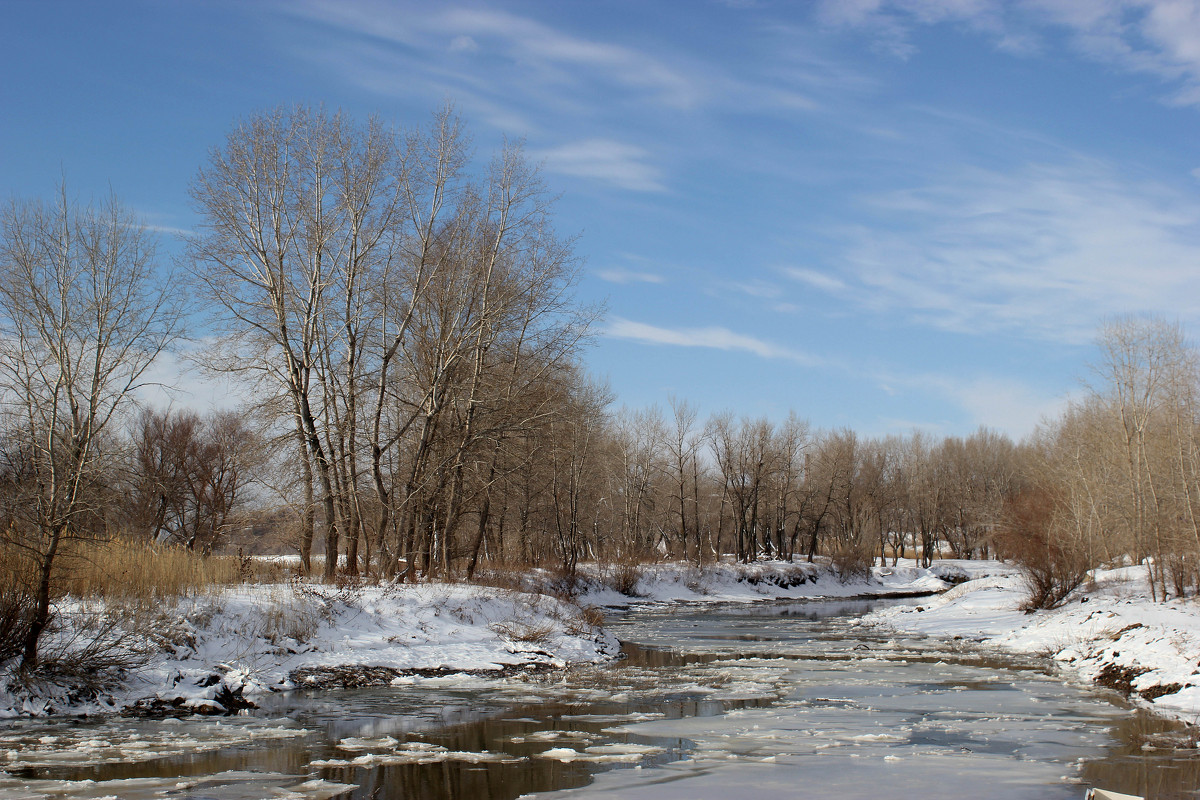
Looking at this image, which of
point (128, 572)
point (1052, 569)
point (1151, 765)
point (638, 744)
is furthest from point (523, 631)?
point (1052, 569)

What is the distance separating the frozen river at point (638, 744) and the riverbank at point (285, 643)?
0.83 m

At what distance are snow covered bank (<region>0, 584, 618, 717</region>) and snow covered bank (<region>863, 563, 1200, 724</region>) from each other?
11.2 meters

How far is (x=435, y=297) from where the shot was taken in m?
27.0

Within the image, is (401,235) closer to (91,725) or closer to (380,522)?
(380,522)

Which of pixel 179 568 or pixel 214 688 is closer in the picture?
pixel 214 688

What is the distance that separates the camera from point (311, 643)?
16875 millimetres

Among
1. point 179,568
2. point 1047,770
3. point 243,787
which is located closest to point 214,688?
point 179,568

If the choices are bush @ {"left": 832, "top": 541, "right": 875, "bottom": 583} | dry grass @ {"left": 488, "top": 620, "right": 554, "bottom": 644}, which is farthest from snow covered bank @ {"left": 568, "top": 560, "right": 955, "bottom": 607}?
dry grass @ {"left": 488, "top": 620, "right": 554, "bottom": 644}

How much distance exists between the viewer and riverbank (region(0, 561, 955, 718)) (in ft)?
43.8

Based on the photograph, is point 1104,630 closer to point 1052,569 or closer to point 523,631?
point 1052,569

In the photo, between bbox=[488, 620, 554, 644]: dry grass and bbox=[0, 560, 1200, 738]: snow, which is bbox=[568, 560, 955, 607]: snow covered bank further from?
bbox=[0, 560, 1200, 738]: snow

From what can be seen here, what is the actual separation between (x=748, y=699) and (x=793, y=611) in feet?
95.8

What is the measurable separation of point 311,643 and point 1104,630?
18452 millimetres

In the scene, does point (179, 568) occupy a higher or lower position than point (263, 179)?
lower
